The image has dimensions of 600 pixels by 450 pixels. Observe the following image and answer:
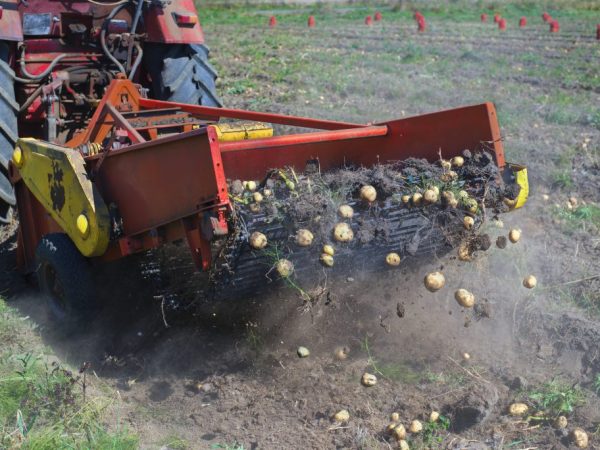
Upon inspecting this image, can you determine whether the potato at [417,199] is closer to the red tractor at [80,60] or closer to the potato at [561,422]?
the potato at [561,422]

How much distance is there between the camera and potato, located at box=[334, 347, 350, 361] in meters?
3.99

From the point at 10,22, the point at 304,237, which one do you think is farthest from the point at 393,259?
the point at 10,22

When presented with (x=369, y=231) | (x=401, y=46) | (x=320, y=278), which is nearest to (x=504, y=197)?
(x=369, y=231)

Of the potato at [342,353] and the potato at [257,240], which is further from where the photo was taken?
the potato at [342,353]

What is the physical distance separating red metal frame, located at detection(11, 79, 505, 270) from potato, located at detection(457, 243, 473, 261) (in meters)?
0.49

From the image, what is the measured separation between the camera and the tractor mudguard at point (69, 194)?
3857 mm

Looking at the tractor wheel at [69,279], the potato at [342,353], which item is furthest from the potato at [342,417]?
the tractor wheel at [69,279]

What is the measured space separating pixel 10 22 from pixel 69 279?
1967 mm

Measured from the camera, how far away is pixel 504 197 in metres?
3.90

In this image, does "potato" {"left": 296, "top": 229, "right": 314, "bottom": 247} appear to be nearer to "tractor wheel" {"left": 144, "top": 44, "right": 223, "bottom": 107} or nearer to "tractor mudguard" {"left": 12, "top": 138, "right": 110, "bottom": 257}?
"tractor mudguard" {"left": 12, "top": 138, "right": 110, "bottom": 257}

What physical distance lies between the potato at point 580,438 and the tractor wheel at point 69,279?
2.65 meters

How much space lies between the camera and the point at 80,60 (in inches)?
218

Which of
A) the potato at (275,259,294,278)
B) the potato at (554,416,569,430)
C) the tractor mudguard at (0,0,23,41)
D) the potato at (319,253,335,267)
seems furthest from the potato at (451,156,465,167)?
the tractor mudguard at (0,0,23,41)

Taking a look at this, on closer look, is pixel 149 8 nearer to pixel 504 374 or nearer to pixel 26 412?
pixel 26 412
